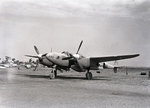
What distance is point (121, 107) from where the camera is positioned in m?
9.91

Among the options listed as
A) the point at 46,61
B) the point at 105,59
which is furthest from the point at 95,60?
the point at 46,61

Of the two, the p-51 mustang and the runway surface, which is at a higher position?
the p-51 mustang

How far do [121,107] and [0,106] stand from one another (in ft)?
15.4

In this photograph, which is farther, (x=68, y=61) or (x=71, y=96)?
(x=68, y=61)

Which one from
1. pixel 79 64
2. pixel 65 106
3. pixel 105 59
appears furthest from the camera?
pixel 105 59

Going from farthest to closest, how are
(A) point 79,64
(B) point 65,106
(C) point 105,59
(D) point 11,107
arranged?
(C) point 105,59 → (A) point 79,64 → (B) point 65,106 → (D) point 11,107

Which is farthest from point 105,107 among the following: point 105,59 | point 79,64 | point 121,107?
point 105,59

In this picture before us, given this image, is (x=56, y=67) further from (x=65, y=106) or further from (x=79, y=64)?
(x=65, y=106)

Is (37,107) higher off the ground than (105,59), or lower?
lower

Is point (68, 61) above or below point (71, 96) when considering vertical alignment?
Result: above

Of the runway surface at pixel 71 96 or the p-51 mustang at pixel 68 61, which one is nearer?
the runway surface at pixel 71 96

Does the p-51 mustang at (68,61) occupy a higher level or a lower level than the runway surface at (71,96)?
higher

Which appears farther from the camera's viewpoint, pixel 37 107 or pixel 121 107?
pixel 121 107

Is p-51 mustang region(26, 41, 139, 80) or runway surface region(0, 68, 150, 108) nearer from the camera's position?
runway surface region(0, 68, 150, 108)
